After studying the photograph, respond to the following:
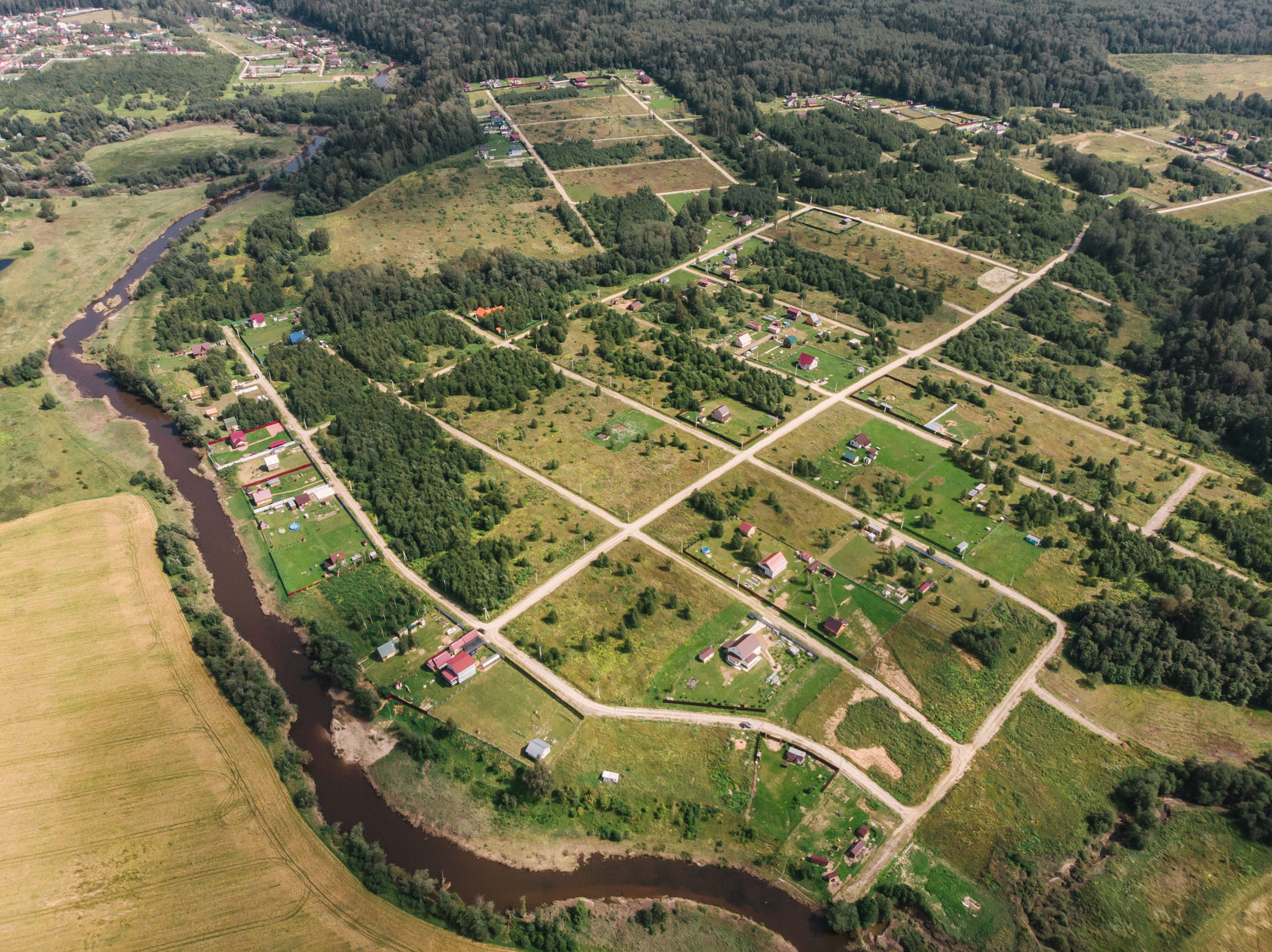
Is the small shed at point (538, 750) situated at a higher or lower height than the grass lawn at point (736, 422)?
lower

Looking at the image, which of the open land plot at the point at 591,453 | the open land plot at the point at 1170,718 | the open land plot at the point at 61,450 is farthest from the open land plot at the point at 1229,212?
the open land plot at the point at 61,450

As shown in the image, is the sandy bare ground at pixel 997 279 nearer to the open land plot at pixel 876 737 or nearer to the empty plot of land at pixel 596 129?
the open land plot at pixel 876 737

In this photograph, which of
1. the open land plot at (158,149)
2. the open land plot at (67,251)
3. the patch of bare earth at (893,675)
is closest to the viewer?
the patch of bare earth at (893,675)

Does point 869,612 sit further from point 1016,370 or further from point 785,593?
point 1016,370

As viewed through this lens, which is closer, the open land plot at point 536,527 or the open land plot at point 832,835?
Answer: the open land plot at point 832,835

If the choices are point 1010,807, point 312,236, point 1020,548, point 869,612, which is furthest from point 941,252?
point 312,236

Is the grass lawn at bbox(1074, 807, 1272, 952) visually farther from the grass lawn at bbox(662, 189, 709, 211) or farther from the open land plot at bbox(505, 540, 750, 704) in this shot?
the grass lawn at bbox(662, 189, 709, 211)

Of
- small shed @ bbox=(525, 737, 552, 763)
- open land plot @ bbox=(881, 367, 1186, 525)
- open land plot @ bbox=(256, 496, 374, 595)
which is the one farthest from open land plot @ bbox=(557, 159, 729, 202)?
small shed @ bbox=(525, 737, 552, 763)
